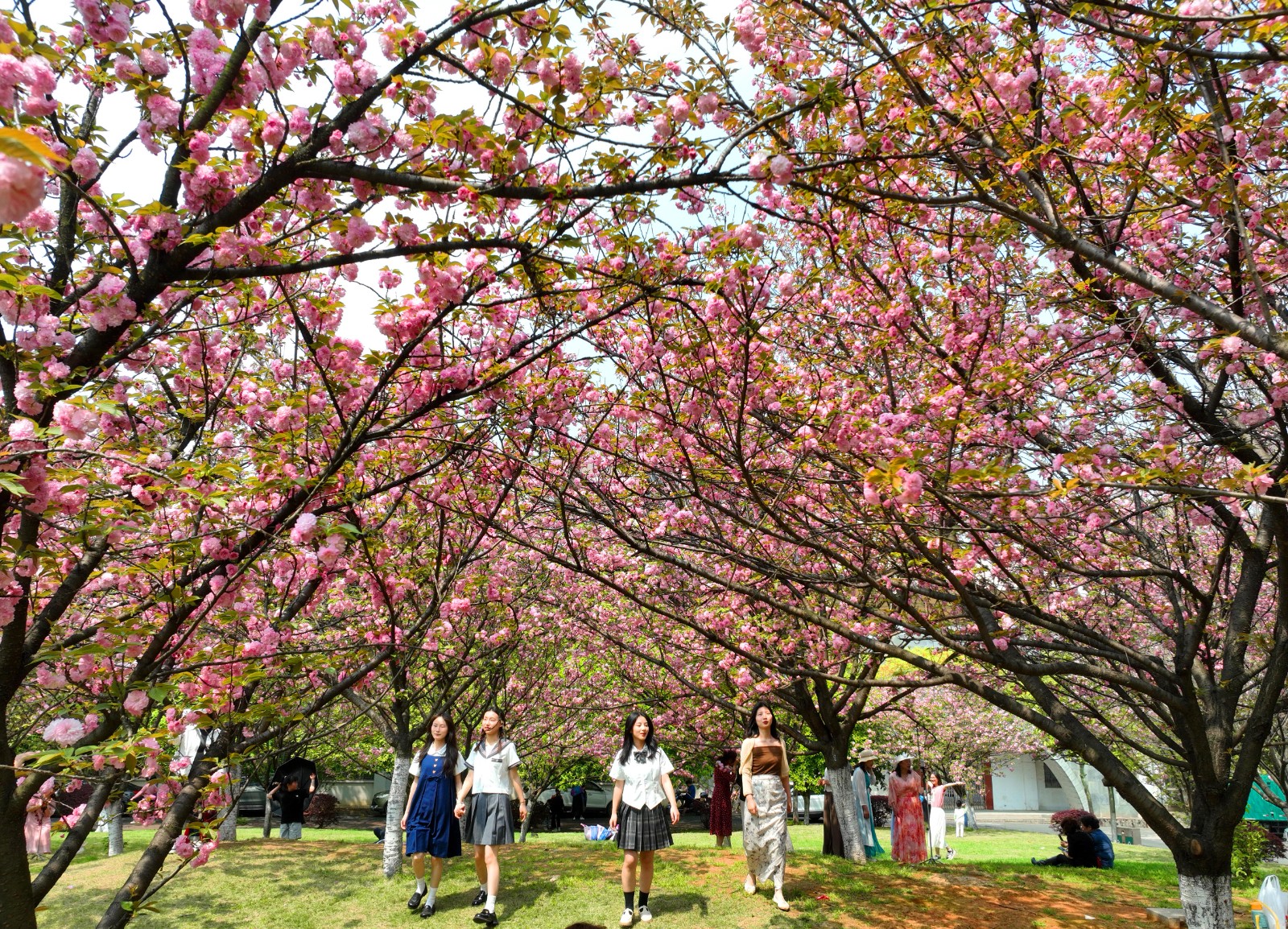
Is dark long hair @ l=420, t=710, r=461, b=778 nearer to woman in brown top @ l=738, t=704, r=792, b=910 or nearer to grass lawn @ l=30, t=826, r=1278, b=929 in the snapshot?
grass lawn @ l=30, t=826, r=1278, b=929

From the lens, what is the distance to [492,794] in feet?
23.5

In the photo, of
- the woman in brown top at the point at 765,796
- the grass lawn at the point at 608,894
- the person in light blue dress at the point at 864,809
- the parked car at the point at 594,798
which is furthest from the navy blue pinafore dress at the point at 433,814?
the parked car at the point at 594,798

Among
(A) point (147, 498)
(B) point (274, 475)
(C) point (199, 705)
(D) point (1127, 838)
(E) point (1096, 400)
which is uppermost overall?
(E) point (1096, 400)

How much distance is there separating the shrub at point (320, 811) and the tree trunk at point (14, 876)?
22.7 m

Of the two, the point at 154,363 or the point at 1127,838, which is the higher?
the point at 154,363

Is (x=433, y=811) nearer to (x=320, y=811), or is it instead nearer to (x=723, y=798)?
(x=723, y=798)

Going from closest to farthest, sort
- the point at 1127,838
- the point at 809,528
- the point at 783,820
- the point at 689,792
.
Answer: the point at 809,528 < the point at 783,820 < the point at 1127,838 < the point at 689,792

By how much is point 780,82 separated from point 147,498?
4.60 metres

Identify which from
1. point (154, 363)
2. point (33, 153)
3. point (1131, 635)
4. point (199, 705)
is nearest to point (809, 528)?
point (199, 705)

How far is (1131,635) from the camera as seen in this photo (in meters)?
9.91

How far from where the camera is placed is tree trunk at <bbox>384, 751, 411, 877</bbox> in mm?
9461

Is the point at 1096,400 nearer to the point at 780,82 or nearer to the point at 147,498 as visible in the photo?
the point at 780,82

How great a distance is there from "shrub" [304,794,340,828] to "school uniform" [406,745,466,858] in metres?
18.2

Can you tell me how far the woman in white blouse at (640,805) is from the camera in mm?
6867
